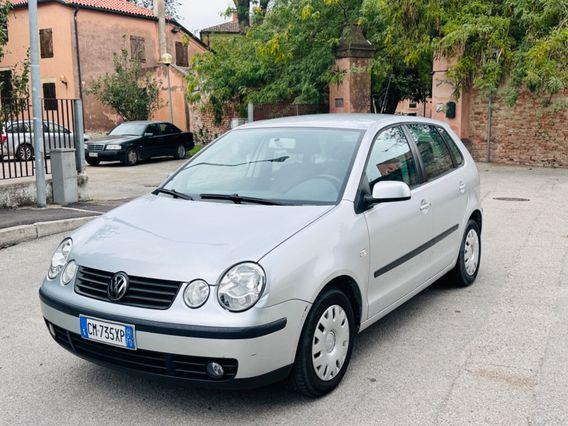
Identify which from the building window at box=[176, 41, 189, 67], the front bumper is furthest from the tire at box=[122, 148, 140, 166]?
the front bumper

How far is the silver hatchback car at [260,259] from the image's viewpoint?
10.8 feet

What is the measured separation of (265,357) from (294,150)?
1.84 m

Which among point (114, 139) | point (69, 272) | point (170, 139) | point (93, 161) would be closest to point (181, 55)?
point (170, 139)

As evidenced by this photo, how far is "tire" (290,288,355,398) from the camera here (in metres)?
3.53

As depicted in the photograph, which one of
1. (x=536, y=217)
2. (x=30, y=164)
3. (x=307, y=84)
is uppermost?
(x=307, y=84)

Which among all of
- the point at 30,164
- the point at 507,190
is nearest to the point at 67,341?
the point at 30,164

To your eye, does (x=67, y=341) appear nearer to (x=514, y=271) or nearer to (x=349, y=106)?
(x=514, y=271)

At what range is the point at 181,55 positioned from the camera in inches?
1524

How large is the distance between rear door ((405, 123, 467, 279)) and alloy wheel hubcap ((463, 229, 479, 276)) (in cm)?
35

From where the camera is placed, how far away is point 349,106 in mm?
19750

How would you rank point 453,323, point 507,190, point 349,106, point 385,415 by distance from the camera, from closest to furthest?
point 385,415
point 453,323
point 507,190
point 349,106

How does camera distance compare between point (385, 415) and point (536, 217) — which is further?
point (536, 217)

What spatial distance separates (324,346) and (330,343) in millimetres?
74

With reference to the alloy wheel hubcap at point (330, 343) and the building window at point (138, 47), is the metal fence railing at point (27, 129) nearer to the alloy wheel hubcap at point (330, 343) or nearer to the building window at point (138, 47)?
the alloy wheel hubcap at point (330, 343)
